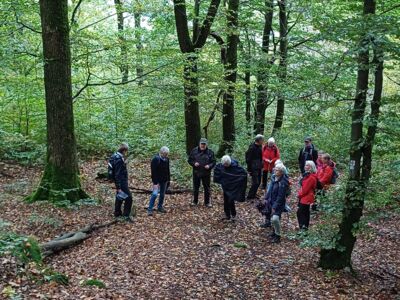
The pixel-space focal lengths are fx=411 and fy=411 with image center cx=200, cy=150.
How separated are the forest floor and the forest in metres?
0.04

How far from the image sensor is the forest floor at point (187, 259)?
6.91 meters

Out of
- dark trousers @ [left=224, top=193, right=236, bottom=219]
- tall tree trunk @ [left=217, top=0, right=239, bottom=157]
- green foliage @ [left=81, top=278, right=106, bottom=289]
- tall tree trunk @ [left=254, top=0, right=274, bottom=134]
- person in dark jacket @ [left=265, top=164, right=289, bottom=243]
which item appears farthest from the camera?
tall tree trunk @ [left=254, top=0, right=274, bottom=134]

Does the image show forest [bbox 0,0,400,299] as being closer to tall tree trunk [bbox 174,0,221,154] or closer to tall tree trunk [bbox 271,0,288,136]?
tall tree trunk [bbox 174,0,221,154]

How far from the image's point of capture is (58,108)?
10.3 meters

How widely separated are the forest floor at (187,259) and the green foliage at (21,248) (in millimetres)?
274

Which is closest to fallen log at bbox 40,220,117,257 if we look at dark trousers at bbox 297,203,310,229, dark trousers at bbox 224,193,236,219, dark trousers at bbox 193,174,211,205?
dark trousers at bbox 224,193,236,219

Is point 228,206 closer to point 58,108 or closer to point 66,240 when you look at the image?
point 66,240

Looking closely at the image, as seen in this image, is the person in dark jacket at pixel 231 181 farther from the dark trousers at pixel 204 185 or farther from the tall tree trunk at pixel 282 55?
the tall tree trunk at pixel 282 55

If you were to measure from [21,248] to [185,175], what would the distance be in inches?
351

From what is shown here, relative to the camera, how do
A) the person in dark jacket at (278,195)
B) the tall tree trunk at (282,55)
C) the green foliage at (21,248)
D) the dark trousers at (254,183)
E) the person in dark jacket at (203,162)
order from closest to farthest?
the green foliage at (21,248), the person in dark jacket at (278,195), the person in dark jacket at (203,162), the dark trousers at (254,183), the tall tree trunk at (282,55)

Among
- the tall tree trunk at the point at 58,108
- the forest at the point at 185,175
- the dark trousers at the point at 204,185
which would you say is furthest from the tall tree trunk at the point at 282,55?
the tall tree trunk at the point at 58,108

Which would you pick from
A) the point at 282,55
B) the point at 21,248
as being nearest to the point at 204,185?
the point at 21,248

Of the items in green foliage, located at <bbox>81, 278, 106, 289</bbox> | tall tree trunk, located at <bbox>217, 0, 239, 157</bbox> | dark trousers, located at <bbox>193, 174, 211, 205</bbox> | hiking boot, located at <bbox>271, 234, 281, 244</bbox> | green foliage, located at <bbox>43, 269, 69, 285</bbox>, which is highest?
tall tree trunk, located at <bbox>217, 0, 239, 157</bbox>

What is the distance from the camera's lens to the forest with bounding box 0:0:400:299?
7.05m
